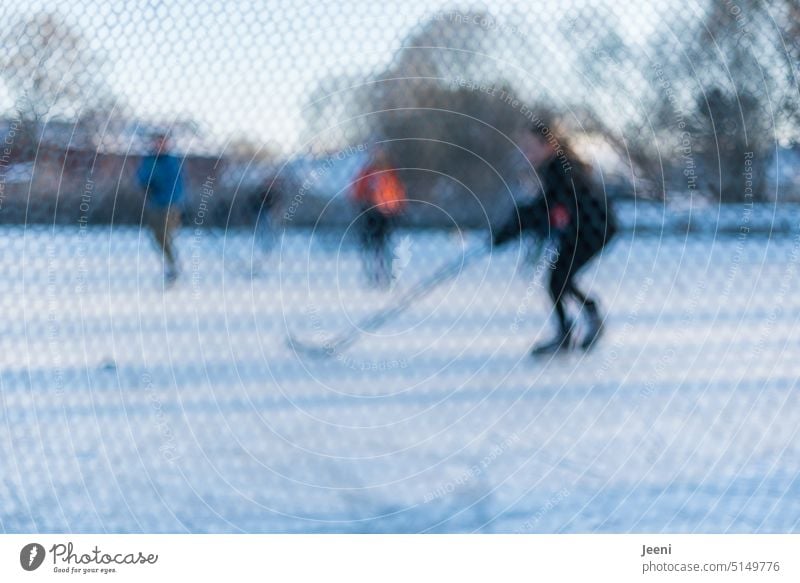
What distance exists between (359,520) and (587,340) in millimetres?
406

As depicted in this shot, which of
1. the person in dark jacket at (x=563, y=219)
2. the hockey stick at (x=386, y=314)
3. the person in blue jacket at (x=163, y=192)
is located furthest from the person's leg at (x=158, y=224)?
the person in dark jacket at (x=563, y=219)

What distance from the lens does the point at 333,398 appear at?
1.37 m

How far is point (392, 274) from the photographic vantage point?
1.35 metres

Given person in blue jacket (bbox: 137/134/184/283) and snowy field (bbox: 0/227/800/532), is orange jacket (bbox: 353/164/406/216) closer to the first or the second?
snowy field (bbox: 0/227/800/532)

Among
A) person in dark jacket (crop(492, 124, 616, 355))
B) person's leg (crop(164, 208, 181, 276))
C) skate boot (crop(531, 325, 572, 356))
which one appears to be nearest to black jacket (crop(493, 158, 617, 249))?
person in dark jacket (crop(492, 124, 616, 355))

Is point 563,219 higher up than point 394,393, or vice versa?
point 563,219

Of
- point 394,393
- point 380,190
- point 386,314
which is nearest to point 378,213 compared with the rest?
point 380,190

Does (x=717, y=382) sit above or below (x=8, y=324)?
above

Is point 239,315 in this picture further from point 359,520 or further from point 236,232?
point 359,520

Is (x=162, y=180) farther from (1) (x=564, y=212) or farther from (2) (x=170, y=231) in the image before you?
(1) (x=564, y=212)

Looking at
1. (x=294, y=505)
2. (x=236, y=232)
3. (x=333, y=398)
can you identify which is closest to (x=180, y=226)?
(x=236, y=232)

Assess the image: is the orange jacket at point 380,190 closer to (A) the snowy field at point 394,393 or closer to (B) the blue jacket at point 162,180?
(A) the snowy field at point 394,393

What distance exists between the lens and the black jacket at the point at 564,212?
1336mm

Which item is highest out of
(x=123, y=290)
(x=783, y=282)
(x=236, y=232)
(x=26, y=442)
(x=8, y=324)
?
(x=783, y=282)
